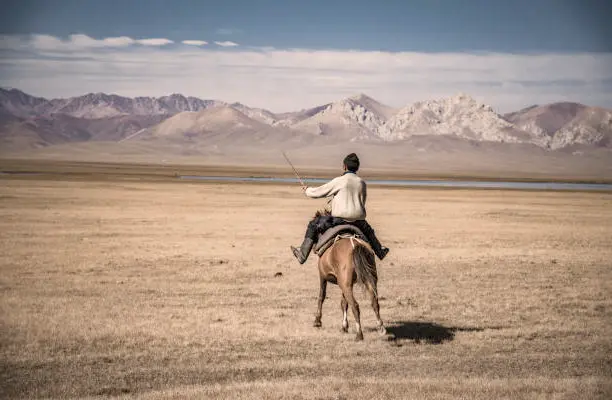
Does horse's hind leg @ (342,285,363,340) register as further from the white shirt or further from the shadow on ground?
the white shirt

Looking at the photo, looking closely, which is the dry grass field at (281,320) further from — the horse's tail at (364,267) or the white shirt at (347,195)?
the white shirt at (347,195)

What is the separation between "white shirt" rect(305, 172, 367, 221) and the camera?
36.5 ft

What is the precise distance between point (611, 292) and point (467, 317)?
5.07 meters

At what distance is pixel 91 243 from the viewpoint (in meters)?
24.3

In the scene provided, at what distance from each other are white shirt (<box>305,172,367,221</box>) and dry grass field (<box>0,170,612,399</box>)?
197 centimetres


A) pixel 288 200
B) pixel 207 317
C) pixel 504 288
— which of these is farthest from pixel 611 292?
pixel 288 200

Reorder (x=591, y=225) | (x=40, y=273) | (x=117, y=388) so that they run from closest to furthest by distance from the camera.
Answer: (x=117, y=388), (x=40, y=273), (x=591, y=225)

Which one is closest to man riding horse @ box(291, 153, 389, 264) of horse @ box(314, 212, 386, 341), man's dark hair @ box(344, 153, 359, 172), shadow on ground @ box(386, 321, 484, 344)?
man's dark hair @ box(344, 153, 359, 172)

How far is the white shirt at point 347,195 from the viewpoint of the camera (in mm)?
11125

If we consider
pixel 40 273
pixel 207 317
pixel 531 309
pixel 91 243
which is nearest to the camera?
pixel 207 317

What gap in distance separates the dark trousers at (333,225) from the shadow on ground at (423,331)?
4.82 ft

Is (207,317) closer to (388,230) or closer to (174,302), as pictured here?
(174,302)

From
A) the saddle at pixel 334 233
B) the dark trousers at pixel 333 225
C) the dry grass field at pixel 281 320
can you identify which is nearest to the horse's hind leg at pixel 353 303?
the dry grass field at pixel 281 320

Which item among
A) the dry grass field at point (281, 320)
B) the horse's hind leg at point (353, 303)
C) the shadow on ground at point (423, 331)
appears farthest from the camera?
the shadow on ground at point (423, 331)
